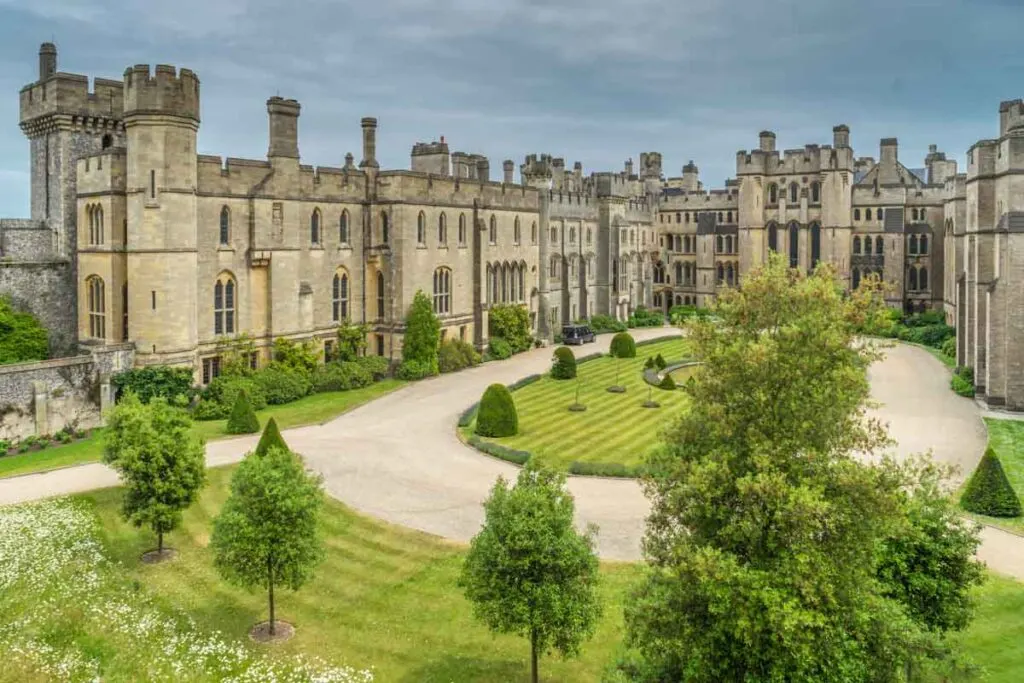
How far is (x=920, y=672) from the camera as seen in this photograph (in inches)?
526

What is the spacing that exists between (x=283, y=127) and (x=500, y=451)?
65.8 ft

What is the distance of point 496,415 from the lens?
32969mm

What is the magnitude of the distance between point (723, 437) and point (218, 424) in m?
25.8

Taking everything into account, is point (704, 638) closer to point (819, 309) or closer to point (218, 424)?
point (819, 309)

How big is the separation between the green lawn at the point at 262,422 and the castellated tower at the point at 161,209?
4167mm

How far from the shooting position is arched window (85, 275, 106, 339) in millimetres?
36062

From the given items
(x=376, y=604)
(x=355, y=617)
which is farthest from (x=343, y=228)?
(x=355, y=617)

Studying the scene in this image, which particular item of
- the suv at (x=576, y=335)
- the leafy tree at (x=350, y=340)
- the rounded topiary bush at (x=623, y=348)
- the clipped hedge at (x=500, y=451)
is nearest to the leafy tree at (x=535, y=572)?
the clipped hedge at (x=500, y=451)

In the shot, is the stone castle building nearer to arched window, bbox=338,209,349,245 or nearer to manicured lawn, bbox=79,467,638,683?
arched window, bbox=338,209,349,245

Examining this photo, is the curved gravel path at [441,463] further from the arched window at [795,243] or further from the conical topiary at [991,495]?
the arched window at [795,243]

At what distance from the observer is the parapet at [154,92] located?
33.5 metres

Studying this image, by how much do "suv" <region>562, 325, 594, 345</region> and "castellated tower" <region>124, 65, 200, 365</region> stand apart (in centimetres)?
3054

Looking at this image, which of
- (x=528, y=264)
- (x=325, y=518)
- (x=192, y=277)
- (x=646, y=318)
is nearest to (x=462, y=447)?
(x=325, y=518)

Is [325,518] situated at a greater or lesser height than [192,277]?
lesser
